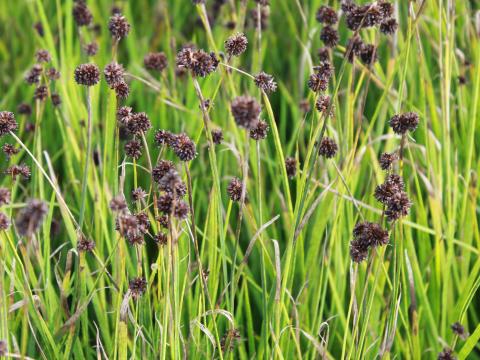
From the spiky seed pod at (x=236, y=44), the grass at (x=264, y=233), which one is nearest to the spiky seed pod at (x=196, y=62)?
the grass at (x=264, y=233)

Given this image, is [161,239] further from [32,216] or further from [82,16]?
[82,16]

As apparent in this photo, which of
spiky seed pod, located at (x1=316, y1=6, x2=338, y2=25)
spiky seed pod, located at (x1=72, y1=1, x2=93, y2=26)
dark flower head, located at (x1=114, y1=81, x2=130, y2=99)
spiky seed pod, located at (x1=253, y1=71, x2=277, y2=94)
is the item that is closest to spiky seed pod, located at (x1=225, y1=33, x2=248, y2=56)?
spiky seed pod, located at (x1=253, y1=71, x2=277, y2=94)

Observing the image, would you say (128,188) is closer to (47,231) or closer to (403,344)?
(47,231)

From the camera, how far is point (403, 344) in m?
2.12

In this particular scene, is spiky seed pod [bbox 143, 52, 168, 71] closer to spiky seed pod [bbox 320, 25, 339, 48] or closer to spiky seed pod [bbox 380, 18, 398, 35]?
spiky seed pod [bbox 320, 25, 339, 48]

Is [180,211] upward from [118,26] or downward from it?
downward

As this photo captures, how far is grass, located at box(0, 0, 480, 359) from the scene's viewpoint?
1720 mm

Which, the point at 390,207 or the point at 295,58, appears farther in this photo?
the point at 295,58

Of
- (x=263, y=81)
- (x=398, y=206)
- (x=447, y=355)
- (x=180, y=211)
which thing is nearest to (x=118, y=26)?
(x=263, y=81)

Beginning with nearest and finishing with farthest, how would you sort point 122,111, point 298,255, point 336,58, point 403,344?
point 122,111, point 403,344, point 298,255, point 336,58

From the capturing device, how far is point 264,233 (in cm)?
226

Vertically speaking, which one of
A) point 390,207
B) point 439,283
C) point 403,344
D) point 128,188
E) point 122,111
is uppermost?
point 122,111

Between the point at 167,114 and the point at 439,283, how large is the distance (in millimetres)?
1456

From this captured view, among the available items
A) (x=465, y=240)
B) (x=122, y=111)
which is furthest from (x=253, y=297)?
(x=122, y=111)
